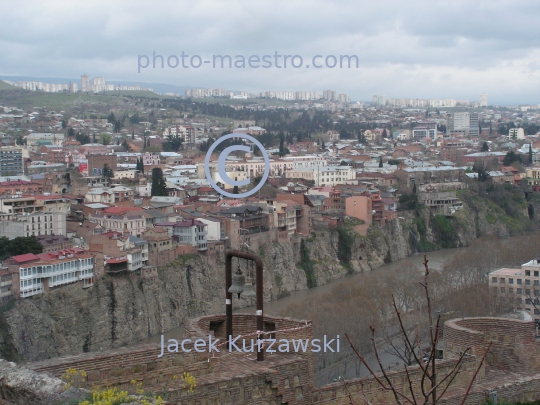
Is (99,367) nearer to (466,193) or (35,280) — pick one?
(35,280)

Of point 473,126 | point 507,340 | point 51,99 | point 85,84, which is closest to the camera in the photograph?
point 507,340

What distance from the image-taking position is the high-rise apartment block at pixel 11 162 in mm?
23094

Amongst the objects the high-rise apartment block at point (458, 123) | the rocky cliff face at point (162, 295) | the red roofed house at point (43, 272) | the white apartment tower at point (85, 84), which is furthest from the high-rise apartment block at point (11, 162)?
the high-rise apartment block at point (458, 123)

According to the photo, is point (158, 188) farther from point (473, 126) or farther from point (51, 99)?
point (473, 126)

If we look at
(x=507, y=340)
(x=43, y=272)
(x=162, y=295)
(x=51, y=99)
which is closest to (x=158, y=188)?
(x=162, y=295)

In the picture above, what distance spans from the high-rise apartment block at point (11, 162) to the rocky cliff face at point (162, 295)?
9999 millimetres

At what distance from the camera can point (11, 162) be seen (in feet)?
77.4

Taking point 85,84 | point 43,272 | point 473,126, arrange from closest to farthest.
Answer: point 43,272
point 85,84
point 473,126

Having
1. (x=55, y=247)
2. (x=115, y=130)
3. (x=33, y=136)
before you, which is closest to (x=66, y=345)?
(x=55, y=247)

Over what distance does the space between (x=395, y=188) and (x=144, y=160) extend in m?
7.67

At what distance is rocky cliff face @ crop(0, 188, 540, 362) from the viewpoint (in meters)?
10.7

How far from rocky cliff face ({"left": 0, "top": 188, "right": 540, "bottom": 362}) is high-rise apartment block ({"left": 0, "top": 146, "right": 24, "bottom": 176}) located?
10.00 meters

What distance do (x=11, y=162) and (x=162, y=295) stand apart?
12.7 meters

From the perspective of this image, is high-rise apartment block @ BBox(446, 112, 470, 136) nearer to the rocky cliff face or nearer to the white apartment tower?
the white apartment tower
